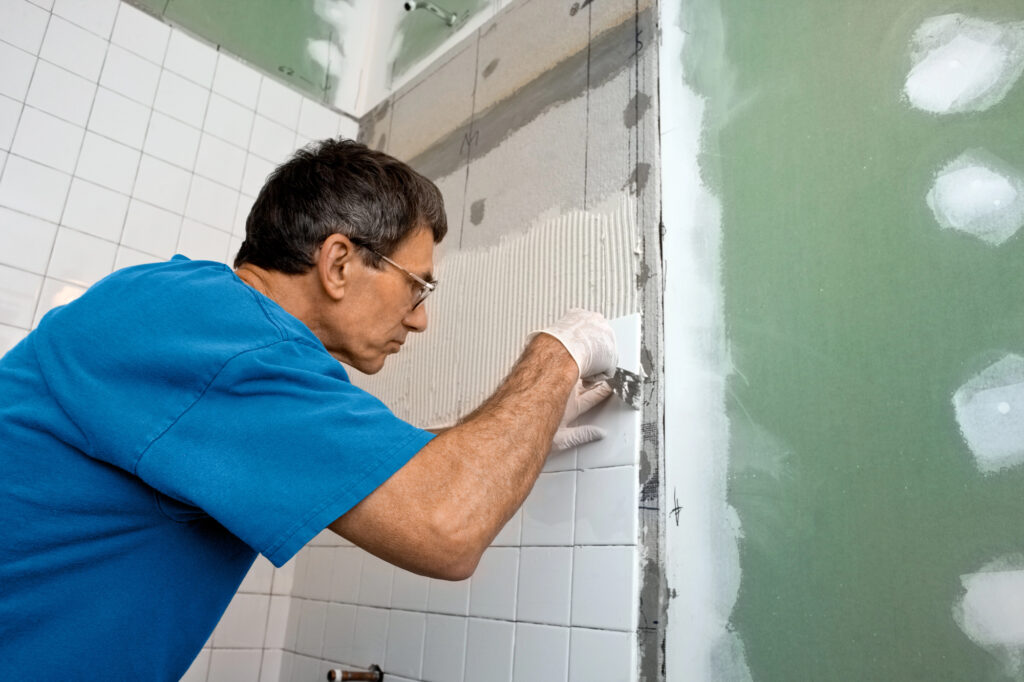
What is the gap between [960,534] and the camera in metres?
0.95

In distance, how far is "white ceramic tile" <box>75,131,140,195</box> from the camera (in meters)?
2.00

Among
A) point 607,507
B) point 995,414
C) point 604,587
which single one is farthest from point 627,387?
point 995,414

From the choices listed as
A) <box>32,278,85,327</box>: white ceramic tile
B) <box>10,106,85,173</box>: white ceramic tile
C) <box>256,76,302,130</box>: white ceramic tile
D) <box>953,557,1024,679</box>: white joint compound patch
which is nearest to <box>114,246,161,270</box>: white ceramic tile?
<box>32,278,85,327</box>: white ceramic tile

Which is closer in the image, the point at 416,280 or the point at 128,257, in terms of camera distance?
the point at 416,280

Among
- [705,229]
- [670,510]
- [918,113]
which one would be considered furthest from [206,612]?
[918,113]

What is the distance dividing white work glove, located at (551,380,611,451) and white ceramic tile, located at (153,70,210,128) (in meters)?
Answer: 1.52

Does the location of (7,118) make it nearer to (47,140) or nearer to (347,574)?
(47,140)

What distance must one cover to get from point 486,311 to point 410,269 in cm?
50

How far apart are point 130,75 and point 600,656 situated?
1926 mm

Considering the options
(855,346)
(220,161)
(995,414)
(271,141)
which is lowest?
(995,414)

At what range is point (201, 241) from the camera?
7.04 feet

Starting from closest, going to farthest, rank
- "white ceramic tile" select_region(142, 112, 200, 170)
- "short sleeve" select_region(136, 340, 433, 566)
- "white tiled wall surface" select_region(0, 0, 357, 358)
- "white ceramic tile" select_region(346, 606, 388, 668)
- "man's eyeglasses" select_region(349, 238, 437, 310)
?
"short sleeve" select_region(136, 340, 433, 566) < "man's eyeglasses" select_region(349, 238, 437, 310) < "white ceramic tile" select_region(346, 606, 388, 668) < "white tiled wall surface" select_region(0, 0, 357, 358) < "white ceramic tile" select_region(142, 112, 200, 170)

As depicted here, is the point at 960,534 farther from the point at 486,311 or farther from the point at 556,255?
the point at 486,311

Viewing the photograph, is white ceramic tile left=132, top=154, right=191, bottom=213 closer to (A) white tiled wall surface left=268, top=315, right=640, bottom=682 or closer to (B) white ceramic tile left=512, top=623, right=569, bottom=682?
(A) white tiled wall surface left=268, top=315, right=640, bottom=682
